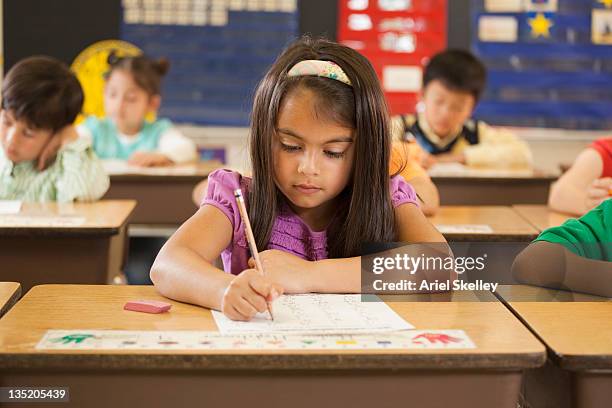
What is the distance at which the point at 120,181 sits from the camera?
151 inches

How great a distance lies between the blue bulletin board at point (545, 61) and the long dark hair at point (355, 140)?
3.76 metres

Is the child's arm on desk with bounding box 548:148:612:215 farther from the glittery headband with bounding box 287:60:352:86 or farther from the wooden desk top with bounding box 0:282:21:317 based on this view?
the wooden desk top with bounding box 0:282:21:317

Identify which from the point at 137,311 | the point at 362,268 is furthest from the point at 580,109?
the point at 137,311

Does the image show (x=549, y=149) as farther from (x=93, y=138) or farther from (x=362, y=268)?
(x=362, y=268)

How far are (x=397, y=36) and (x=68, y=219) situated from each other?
3.31 m

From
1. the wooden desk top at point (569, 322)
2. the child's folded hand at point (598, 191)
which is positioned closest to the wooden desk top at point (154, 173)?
the child's folded hand at point (598, 191)

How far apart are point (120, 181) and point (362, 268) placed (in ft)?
7.33

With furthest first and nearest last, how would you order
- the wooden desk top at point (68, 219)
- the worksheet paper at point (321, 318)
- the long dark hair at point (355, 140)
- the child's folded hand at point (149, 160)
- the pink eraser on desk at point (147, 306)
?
the child's folded hand at point (149, 160), the wooden desk top at point (68, 219), the long dark hair at point (355, 140), the pink eraser on desk at point (147, 306), the worksheet paper at point (321, 318)

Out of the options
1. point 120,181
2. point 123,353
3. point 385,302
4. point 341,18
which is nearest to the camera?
point 123,353

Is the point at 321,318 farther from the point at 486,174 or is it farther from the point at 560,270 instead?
the point at 486,174

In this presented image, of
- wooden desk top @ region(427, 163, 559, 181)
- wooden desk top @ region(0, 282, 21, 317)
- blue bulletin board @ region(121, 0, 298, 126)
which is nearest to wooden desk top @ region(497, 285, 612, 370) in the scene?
wooden desk top @ region(0, 282, 21, 317)

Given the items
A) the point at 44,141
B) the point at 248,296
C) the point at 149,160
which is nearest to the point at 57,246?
the point at 44,141

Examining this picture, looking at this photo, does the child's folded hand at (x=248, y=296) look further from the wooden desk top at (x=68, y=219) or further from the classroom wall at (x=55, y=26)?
the classroom wall at (x=55, y=26)

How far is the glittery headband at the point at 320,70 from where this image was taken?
1.88 meters
